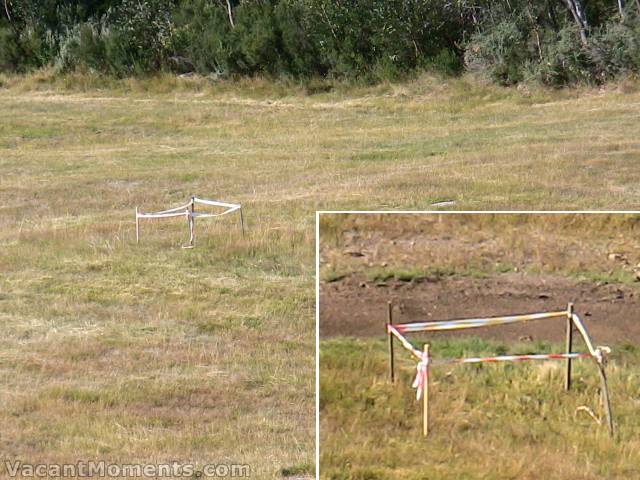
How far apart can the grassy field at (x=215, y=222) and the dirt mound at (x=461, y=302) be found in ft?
11.0

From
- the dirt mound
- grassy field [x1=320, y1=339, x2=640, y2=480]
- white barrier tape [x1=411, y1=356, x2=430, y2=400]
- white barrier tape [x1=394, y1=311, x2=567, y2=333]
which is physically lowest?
grassy field [x1=320, y1=339, x2=640, y2=480]

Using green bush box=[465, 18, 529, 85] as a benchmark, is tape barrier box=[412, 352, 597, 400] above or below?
above

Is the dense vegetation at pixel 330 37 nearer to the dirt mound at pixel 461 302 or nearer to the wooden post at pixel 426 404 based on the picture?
the dirt mound at pixel 461 302

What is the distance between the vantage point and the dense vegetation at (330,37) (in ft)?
105

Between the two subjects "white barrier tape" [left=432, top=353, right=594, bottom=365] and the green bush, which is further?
the green bush

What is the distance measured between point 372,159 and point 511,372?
60.4ft

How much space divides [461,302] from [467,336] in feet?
0.53

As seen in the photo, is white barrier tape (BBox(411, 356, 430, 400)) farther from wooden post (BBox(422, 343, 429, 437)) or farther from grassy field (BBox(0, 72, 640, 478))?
grassy field (BBox(0, 72, 640, 478))

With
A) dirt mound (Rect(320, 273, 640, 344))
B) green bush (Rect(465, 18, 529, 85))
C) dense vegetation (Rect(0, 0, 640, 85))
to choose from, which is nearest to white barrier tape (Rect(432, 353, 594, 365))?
dirt mound (Rect(320, 273, 640, 344))

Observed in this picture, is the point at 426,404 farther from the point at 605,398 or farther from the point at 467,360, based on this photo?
the point at 605,398

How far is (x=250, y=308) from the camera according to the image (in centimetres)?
1243

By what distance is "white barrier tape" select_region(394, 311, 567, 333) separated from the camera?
464 cm

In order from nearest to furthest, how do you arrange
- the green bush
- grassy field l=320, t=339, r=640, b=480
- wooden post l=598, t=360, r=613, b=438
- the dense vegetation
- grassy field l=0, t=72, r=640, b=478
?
grassy field l=320, t=339, r=640, b=480, wooden post l=598, t=360, r=613, b=438, grassy field l=0, t=72, r=640, b=478, the dense vegetation, the green bush

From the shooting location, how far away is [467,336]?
4.73m
